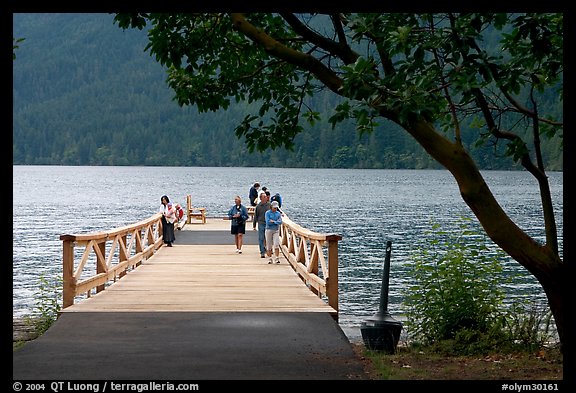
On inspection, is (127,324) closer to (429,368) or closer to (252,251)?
(429,368)

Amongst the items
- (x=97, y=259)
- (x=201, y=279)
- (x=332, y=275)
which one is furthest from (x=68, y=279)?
(x=201, y=279)

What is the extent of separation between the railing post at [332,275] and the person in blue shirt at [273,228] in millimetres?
7465

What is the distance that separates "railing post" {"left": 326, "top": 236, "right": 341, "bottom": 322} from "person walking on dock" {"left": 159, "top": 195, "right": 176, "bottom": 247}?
13832 millimetres

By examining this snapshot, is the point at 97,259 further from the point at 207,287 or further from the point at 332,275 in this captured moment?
the point at 332,275

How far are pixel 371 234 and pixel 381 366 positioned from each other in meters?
55.8

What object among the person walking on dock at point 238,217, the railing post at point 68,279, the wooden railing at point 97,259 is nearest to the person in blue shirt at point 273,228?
the person walking on dock at point 238,217

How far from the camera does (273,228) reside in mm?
23453

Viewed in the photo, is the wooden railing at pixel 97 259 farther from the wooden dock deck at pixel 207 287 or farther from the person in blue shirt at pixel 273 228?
the person in blue shirt at pixel 273 228

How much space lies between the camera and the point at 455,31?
25.7ft

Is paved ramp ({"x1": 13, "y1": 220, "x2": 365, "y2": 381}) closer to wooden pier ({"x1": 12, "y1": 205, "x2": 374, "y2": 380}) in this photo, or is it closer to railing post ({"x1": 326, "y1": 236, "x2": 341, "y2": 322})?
wooden pier ({"x1": 12, "y1": 205, "x2": 374, "y2": 380})

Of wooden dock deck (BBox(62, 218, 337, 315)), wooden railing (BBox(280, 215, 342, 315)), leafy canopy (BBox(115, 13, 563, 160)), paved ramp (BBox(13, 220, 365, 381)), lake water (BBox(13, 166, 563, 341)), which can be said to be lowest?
lake water (BBox(13, 166, 563, 341))

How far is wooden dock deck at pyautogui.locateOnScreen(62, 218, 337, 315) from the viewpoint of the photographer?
50.5ft

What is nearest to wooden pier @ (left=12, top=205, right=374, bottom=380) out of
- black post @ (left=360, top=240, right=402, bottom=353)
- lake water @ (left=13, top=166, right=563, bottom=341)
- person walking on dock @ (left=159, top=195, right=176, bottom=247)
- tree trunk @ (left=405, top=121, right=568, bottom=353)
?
black post @ (left=360, top=240, right=402, bottom=353)

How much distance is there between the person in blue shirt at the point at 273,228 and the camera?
23.1 m
